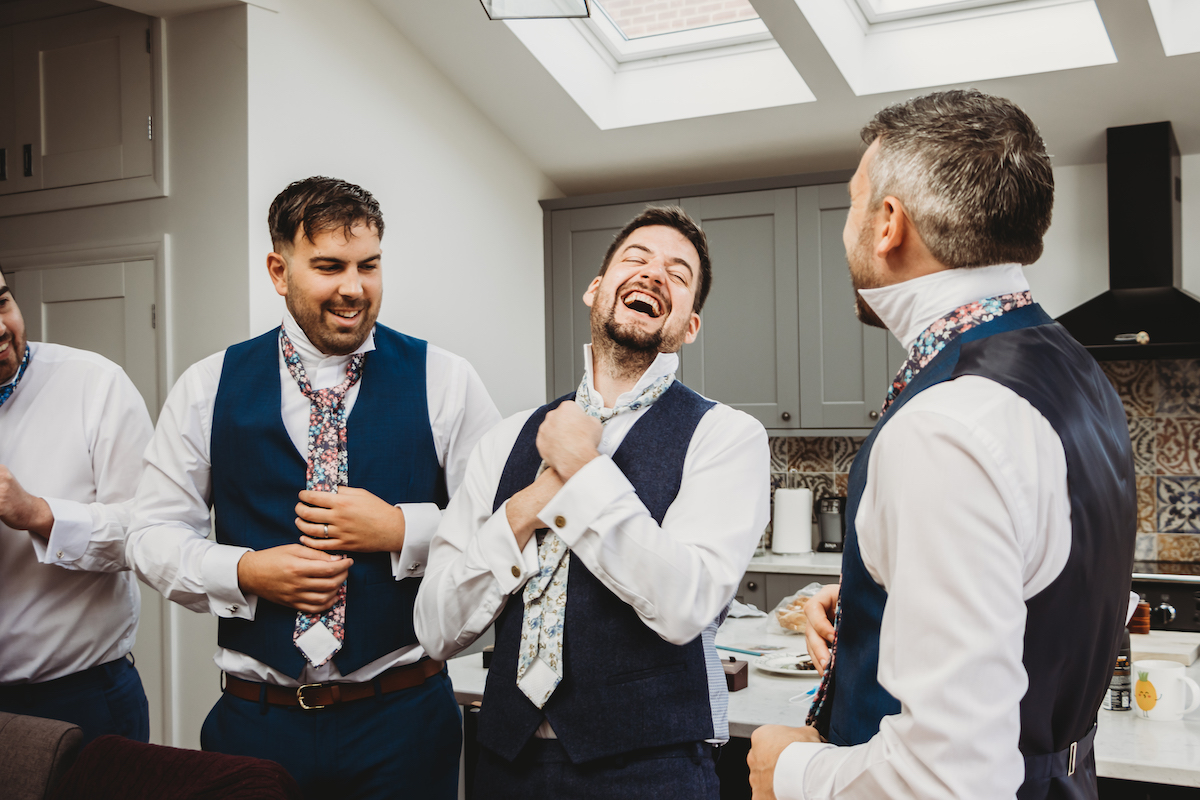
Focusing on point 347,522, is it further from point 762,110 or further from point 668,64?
point 668,64

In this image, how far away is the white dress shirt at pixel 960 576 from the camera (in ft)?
2.49

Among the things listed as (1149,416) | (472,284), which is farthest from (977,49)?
(472,284)

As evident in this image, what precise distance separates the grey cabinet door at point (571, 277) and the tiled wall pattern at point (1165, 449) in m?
2.21

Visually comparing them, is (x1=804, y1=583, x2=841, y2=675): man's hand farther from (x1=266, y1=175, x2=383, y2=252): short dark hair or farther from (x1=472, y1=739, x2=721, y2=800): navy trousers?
(x1=266, y1=175, x2=383, y2=252): short dark hair

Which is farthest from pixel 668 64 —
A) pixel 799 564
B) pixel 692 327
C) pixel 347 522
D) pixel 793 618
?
pixel 347 522

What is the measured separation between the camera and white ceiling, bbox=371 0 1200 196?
314 centimetres

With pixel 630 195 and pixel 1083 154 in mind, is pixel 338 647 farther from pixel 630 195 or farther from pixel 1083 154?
pixel 1083 154

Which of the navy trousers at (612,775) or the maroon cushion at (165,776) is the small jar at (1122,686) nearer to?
the navy trousers at (612,775)

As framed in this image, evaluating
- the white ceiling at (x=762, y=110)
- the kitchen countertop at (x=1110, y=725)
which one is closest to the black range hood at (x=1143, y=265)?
the white ceiling at (x=762, y=110)

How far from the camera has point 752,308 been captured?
161 inches

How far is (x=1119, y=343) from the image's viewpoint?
11.7 ft

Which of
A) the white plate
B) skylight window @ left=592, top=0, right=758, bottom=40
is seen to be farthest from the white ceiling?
the white plate

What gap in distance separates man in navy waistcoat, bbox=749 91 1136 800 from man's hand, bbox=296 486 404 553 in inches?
31.0

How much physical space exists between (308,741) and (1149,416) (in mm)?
3732
